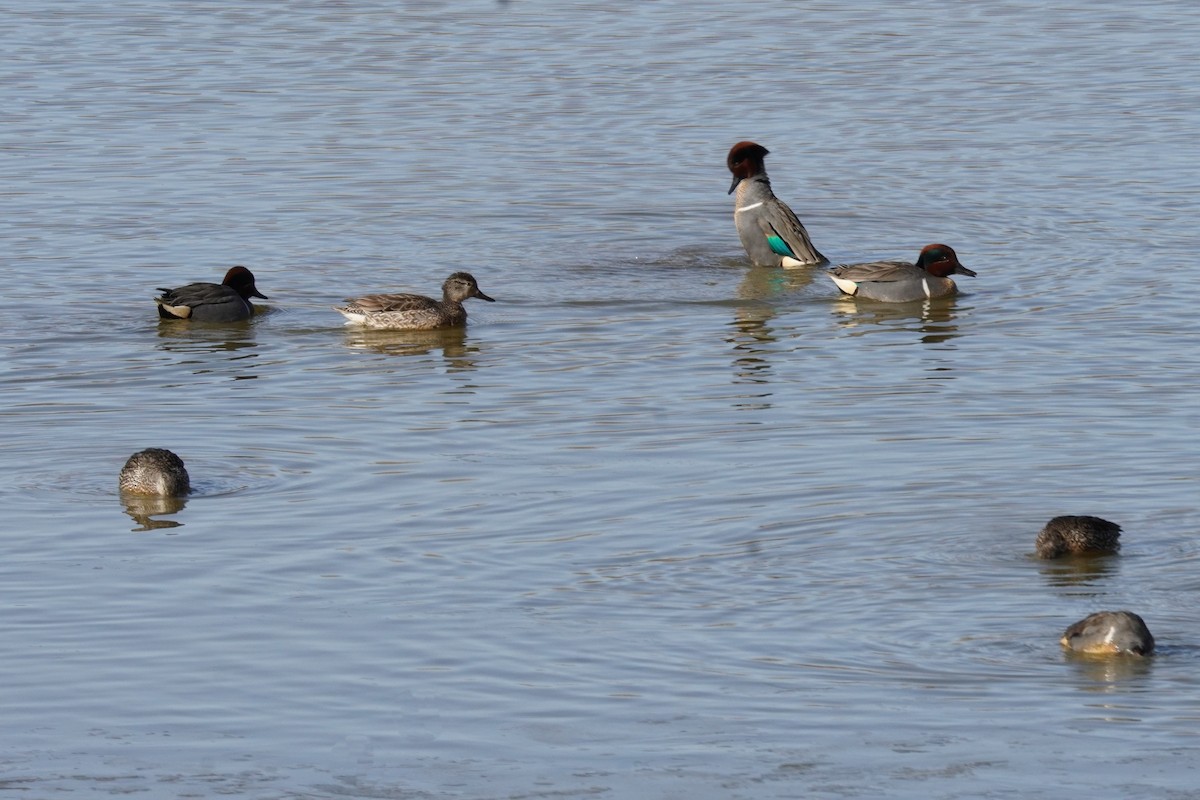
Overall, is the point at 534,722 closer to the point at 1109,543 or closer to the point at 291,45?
the point at 1109,543

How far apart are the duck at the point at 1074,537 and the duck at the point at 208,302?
8534 mm

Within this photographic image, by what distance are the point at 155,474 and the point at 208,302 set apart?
561cm

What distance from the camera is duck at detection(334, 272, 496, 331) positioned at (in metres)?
18.2

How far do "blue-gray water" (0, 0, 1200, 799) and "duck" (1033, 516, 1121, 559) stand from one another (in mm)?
148

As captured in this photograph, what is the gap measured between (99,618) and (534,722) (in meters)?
2.59

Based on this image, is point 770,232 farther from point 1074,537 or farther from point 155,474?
point 1074,537

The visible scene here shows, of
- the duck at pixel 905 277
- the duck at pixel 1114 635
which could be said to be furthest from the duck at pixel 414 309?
the duck at pixel 1114 635

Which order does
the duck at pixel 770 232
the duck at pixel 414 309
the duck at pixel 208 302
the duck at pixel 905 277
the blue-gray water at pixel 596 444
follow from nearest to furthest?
the blue-gray water at pixel 596 444, the duck at pixel 414 309, the duck at pixel 208 302, the duck at pixel 905 277, the duck at pixel 770 232

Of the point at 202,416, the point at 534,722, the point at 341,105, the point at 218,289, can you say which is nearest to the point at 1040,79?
the point at 341,105

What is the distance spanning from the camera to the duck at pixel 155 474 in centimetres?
1293

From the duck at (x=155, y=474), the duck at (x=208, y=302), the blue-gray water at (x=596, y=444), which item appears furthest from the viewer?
the duck at (x=208, y=302)

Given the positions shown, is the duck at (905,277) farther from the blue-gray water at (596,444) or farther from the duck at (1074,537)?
the duck at (1074,537)

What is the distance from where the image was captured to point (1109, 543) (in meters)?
11.9

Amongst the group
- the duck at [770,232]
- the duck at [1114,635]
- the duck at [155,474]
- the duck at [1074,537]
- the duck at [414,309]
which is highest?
the duck at [770,232]
